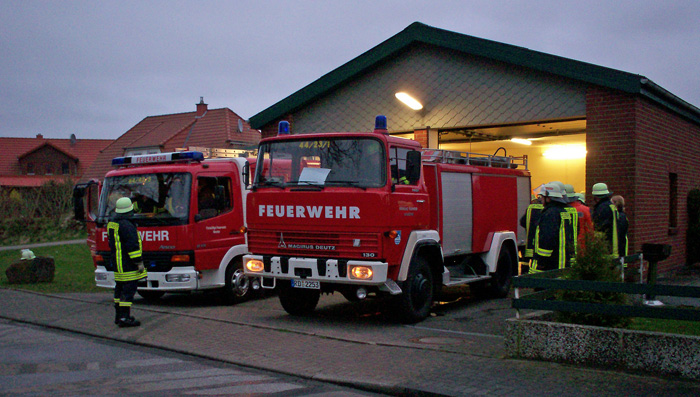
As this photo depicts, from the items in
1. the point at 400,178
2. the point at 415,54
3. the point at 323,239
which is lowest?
the point at 323,239

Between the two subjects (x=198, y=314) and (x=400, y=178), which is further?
(x=198, y=314)

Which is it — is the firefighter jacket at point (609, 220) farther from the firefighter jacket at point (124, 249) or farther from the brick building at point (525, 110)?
the firefighter jacket at point (124, 249)

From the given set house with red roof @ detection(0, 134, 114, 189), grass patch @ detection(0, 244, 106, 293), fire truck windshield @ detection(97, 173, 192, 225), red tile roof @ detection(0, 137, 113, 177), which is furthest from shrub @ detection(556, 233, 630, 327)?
red tile roof @ detection(0, 137, 113, 177)

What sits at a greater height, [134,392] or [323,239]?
[323,239]

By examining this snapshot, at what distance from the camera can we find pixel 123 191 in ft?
37.3

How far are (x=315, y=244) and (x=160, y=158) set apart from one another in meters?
4.14

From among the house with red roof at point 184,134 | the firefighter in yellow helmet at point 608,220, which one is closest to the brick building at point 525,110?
the firefighter in yellow helmet at point 608,220

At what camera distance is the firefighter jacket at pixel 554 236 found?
838 cm

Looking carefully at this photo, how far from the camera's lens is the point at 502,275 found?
1202 centimetres

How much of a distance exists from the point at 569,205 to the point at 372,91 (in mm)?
8155

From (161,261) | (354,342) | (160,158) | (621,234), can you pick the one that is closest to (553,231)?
(621,234)

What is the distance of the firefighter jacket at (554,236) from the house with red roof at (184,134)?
28.6 m

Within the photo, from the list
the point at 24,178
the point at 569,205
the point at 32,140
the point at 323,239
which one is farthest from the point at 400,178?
the point at 32,140

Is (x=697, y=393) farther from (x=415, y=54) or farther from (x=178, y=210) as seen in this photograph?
(x=415, y=54)
